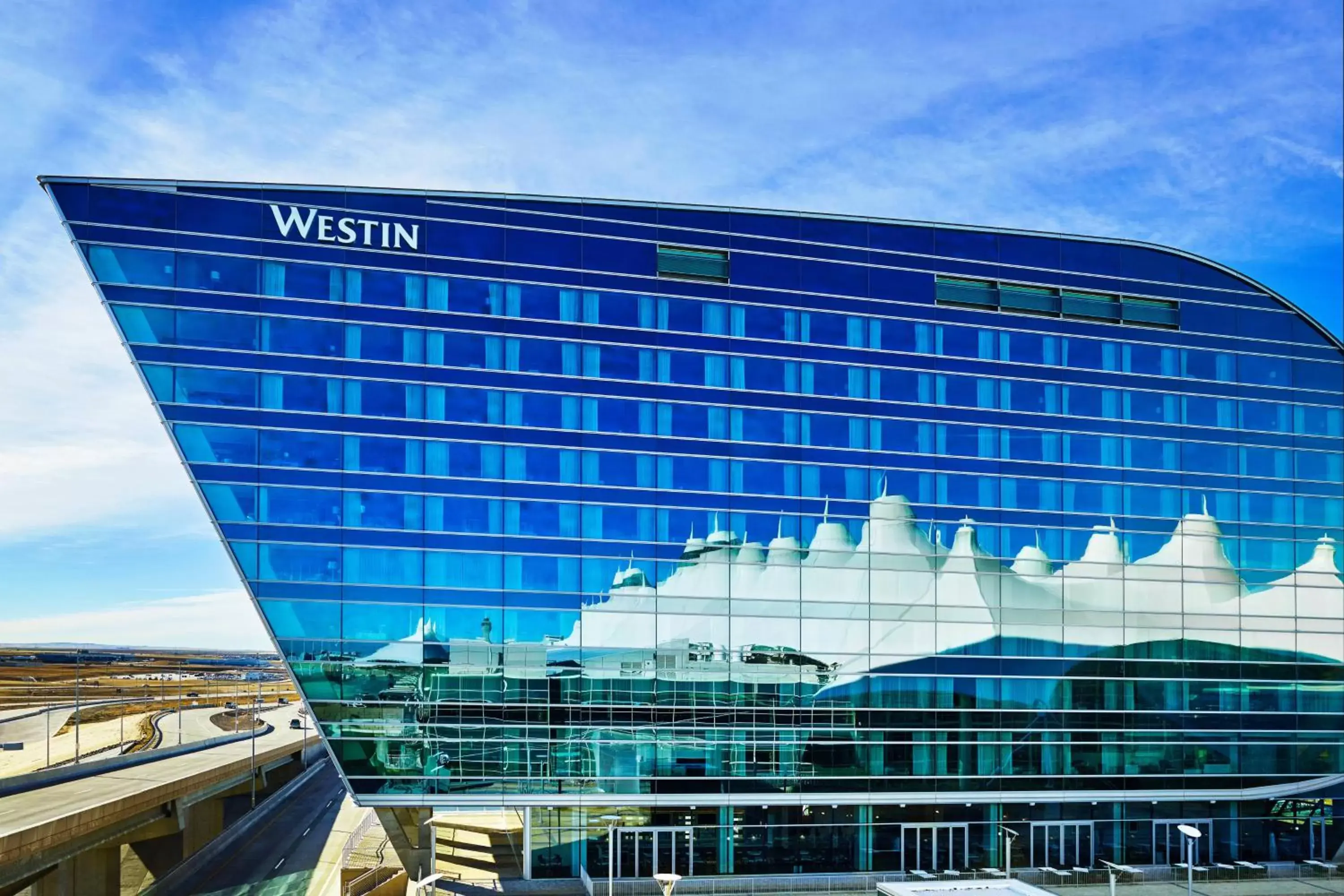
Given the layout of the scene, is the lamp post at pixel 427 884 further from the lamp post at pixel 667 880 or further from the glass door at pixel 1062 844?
the glass door at pixel 1062 844

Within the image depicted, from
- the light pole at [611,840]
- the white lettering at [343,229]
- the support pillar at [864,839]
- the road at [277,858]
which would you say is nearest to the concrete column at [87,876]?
the road at [277,858]

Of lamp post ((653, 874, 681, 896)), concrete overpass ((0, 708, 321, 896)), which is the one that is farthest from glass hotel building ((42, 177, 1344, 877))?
concrete overpass ((0, 708, 321, 896))

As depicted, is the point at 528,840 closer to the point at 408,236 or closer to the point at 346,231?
the point at 408,236

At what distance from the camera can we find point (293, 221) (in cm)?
4081

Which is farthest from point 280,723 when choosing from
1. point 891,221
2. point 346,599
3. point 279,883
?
point 891,221

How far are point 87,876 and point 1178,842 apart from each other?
47.6 meters

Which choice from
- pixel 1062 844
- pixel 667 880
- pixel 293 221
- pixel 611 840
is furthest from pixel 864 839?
pixel 293 221

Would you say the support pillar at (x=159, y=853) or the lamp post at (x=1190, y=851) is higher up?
the lamp post at (x=1190, y=851)

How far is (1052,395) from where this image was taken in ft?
155

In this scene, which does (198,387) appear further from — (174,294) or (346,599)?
(346,599)

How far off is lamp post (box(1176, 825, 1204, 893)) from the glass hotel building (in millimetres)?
799

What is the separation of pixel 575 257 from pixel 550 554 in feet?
37.7

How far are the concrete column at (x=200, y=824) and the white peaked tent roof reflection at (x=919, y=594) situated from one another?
112ft

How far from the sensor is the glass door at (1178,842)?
46.7 metres
